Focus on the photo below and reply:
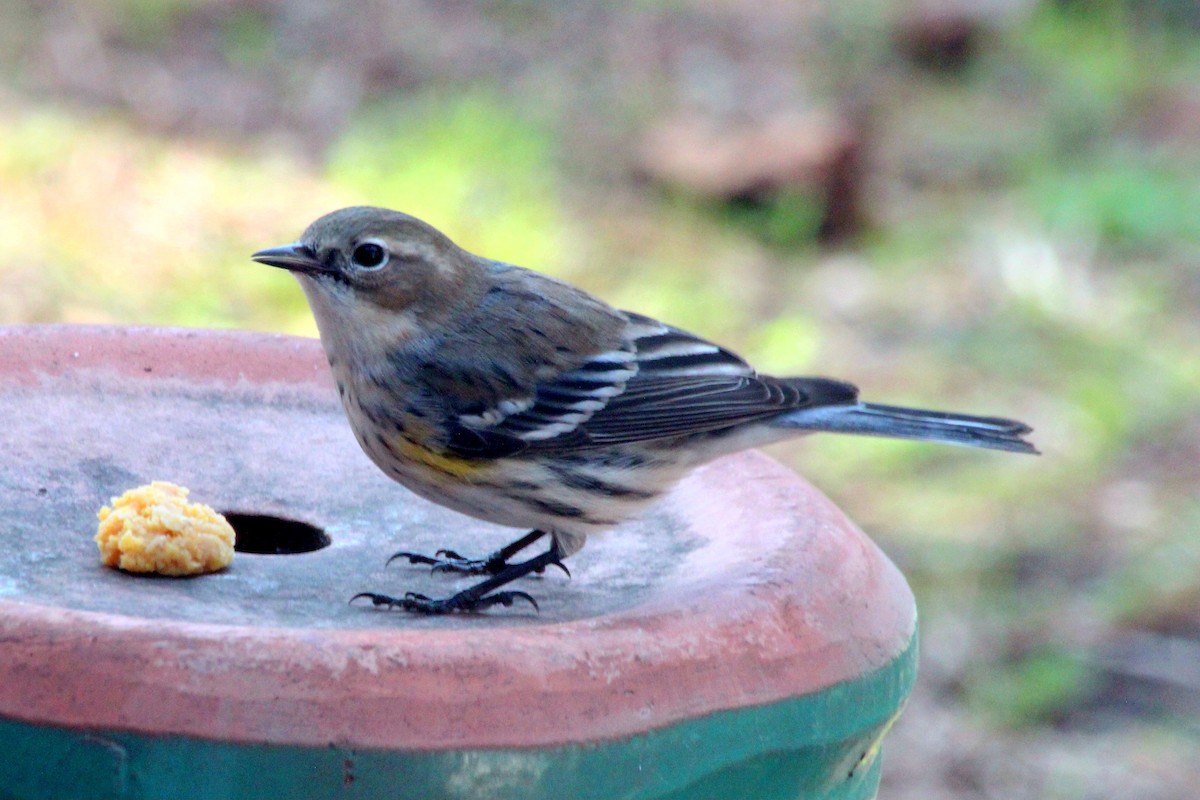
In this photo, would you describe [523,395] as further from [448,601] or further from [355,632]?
[355,632]

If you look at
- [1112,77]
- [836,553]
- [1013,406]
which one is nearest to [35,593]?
[836,553]

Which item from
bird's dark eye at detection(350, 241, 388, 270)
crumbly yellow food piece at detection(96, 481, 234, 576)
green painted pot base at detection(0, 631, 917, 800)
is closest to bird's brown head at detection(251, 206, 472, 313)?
bird's dark eye at detection(350, 241, 388, 270)

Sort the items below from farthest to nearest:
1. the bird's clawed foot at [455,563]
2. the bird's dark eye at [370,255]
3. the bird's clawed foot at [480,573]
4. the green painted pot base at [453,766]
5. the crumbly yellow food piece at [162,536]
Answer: the bird's dark eye at [370,255] → the bird's clawed foot at [455,563] → the bird's clawed foot at [480,573] → the crumbly yellow food piece at [162,536] → the green painted pot base at [453,766]

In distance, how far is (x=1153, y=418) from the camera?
24.8 feet

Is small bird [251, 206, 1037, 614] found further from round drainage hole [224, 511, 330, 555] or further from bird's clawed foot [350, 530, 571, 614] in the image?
round drainage hole [224, 511, 330, 555]

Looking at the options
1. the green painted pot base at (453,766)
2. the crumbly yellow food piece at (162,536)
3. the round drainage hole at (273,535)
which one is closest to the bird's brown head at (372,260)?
the round drainage hole at (273,535)

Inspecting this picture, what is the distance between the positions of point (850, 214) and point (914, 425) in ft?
20.0

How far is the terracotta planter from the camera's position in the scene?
215cm

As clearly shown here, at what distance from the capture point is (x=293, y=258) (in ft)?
11.3

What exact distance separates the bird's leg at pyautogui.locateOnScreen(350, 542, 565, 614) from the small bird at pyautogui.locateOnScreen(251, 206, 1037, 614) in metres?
0.03

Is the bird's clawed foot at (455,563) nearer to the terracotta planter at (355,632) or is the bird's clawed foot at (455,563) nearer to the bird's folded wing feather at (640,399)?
the terracotta planter at (355,632)

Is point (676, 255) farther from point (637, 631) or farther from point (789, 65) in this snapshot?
point (637, 631)

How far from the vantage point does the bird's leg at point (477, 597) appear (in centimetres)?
291

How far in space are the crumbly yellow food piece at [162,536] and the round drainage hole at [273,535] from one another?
34 cm
